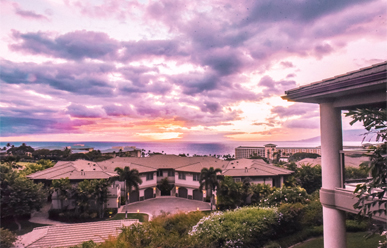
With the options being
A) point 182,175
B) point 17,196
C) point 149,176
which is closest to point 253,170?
point 182,175

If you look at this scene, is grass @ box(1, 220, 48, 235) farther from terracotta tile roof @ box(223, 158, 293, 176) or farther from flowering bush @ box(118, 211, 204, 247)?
terracotta tile roof @ box(223, 158, 293, 176)

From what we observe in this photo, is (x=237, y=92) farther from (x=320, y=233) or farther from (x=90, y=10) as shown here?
(x=90, y=10)

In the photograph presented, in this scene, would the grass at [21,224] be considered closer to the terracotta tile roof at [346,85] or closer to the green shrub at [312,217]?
the green shrub at [312,217]

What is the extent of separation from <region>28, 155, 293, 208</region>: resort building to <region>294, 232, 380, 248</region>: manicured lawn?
64.3 ft

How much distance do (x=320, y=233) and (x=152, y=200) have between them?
1178 inches

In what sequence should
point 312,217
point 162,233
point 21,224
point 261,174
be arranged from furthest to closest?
point 261,174 → point 21,224 → point 312,217 → point 162,233

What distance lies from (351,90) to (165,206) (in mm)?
34642

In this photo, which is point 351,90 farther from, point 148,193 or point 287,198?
point 148,193

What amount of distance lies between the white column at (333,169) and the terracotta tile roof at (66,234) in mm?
19323

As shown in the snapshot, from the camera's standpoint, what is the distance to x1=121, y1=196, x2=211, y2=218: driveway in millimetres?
34656

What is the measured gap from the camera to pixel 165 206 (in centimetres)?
3697

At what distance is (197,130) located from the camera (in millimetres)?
79188

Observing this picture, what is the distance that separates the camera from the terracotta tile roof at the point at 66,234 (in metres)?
23.1

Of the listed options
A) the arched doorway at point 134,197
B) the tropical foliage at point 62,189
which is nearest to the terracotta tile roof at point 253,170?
the arched doorway at point 134,197
